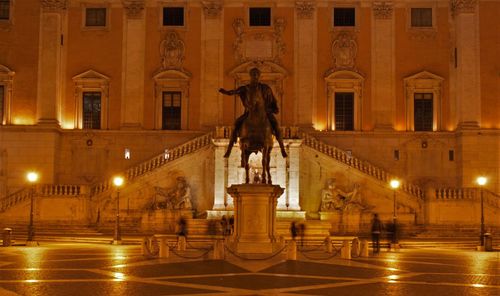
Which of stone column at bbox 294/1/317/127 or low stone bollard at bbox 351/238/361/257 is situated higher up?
stone column at bbox 294/1/317/127

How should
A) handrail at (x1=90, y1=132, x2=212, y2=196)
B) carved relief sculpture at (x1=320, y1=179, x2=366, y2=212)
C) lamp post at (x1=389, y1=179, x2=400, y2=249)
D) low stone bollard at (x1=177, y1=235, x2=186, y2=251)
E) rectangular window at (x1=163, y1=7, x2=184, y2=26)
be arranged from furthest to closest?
rectangular window at (x1=163, y1=7, x2=184, y2=26), handrail at (x1=90, y1=132, x2=212, y2=196), carved relief sculpture at (x1=320, y1=179, x2=366, y2=212), lamp post at (x1=389, y1=179, x2=400, y2=249), low stone bollard at (x1=177, y1=235, x2=186, y2=251)

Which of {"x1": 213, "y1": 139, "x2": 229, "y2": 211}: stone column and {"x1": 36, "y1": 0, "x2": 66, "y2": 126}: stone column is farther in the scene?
{"x1": 36, "y1": 0, "x2": 66, "y2": 126}: stone column

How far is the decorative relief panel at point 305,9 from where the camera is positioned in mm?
45219

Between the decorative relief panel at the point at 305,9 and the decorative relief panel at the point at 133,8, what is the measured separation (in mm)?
9410

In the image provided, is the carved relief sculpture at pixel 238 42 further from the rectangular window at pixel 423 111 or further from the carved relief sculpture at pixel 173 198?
the rectangular window at pixel 423 111

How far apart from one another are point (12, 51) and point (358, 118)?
21.0 metres

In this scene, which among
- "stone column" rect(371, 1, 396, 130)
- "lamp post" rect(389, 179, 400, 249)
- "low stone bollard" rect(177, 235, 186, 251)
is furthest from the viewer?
"stone column" rect(371, 1, 396, 130)

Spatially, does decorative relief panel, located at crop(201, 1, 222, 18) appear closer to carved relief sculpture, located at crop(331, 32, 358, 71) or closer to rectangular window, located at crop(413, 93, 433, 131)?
carved relief sculpture, located at crop(331, 32, 358, 71)

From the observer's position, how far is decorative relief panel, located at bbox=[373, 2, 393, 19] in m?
45.2

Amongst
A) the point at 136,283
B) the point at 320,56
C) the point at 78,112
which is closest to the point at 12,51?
the point at 78,112

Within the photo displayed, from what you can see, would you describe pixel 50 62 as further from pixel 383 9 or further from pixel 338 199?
pixel 383 9

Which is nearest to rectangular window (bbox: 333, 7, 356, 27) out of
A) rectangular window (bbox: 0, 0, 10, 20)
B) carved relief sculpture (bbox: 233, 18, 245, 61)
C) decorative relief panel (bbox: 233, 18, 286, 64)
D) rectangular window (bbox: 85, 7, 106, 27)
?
decorative relief panel (bbox: 233, 18, 286, 64)

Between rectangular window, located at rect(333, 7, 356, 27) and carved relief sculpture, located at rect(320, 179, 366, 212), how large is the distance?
11.3 metres

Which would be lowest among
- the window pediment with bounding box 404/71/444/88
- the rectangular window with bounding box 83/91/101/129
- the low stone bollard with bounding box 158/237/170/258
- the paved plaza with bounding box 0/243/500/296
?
the paved plaza with bounding box 0/243/500/296
